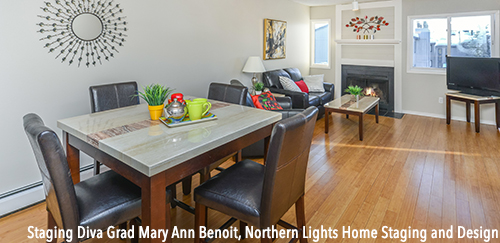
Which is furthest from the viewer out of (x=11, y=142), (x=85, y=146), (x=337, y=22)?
(x=337, y=22)

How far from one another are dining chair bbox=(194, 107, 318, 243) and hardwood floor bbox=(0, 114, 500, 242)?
0.61 m

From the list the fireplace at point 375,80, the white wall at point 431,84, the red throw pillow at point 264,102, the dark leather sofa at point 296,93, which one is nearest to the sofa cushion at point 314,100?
the dark leather sofa at point 296,93

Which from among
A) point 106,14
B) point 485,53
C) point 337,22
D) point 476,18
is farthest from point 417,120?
point 106,14

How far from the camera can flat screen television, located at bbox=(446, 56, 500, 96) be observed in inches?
169

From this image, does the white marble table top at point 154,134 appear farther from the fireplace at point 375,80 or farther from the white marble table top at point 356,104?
the fireplace at point 375,80

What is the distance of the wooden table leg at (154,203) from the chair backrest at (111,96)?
1.40 m

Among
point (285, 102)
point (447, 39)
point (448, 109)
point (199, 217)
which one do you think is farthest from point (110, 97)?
point (447, 39)

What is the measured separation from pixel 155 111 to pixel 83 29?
1502 millimetres

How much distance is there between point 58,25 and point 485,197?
4.09 metres

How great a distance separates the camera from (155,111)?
1.91m

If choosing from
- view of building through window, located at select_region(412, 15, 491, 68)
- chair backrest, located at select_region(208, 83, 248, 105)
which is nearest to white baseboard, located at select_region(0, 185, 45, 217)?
chair backrest, located at select_region(208, 83, 248, 105)

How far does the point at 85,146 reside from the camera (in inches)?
65.7

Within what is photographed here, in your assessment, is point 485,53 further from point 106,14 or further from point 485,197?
point 106,14

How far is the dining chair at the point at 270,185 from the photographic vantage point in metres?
1.34
